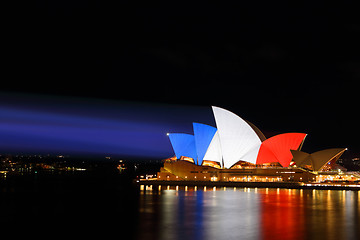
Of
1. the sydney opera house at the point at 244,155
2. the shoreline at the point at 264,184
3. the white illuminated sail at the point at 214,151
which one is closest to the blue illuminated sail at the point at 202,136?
the sydney opera house at the point at 244,155

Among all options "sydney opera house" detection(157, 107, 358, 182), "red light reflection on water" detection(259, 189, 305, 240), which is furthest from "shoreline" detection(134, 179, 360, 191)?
"red light reflection on water" detection(259, 189, 305, 240)

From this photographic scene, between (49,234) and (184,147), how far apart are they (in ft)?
116

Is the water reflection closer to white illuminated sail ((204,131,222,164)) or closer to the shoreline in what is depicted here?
the shoreline

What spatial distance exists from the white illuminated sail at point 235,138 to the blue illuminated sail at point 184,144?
4183 millimetres

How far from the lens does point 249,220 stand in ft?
71.6

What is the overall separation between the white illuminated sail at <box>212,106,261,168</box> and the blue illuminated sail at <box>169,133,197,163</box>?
4.18 metres

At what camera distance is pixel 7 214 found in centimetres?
2477

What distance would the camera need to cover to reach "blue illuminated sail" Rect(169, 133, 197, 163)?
5254 centimetres

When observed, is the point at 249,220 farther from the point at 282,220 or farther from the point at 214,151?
the point at 214,151

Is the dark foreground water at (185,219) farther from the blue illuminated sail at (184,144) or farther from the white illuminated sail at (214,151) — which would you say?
the blue illuminated sail at (184,144)

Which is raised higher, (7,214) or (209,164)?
(209,164)

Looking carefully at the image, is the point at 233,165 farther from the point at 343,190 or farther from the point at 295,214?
the point at 295,214

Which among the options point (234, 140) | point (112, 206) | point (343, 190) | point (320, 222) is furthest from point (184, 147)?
point (320, 222)

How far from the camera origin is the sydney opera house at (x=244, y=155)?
4853 cm
